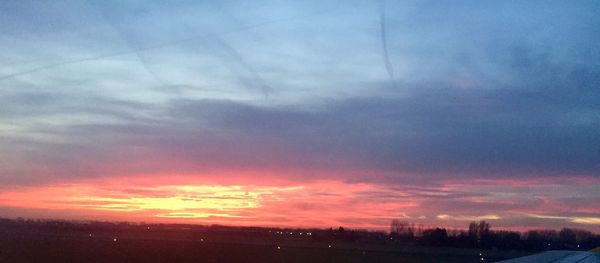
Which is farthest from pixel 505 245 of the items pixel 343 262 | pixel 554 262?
pixel 554 262

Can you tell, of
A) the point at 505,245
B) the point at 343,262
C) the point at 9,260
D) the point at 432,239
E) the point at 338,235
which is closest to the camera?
the point at 9,260

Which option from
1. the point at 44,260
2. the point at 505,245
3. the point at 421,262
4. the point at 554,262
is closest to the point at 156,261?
the point at 44,260

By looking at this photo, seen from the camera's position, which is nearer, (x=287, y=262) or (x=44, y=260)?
(x=44, y=260)

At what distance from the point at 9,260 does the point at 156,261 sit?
428 inches

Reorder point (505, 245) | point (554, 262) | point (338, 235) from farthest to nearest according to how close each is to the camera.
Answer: point (338, 235) → point (505, 245) → point (554, 262)

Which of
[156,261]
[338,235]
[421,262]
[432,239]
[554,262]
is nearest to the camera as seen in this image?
[554,262]

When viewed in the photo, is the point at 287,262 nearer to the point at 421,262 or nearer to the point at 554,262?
the point at 421,262

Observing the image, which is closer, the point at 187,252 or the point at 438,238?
the point at 187,252

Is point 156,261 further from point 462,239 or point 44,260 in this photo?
point 462,239

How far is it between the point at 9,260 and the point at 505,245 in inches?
3587

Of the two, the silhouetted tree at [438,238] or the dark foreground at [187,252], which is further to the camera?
the silhouetted tree at [438,238]

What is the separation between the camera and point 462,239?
132m

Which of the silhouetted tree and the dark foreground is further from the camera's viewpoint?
the silhouetted tree

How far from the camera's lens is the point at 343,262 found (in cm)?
6247
